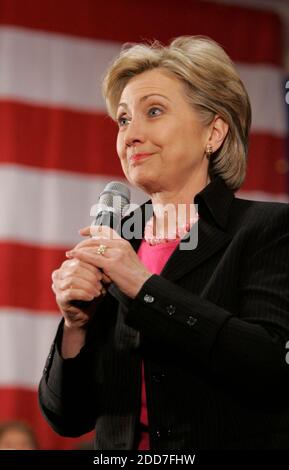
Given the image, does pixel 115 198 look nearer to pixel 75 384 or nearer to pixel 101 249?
pixel 101 249

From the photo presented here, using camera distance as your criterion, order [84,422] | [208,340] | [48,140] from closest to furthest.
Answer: [208,340]
[84,422]
[48,140]

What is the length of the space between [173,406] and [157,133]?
522 millimetres

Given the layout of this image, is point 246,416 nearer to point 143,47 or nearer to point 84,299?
point 84,299

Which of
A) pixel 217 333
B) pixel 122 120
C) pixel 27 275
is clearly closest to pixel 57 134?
pixel 27 275

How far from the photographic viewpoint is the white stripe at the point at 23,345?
3.53 meters

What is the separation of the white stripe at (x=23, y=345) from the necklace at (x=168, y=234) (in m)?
1.99

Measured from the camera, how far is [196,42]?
66.7 inches

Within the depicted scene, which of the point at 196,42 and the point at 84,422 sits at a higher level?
the point at 196,42

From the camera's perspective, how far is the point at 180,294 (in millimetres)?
1367

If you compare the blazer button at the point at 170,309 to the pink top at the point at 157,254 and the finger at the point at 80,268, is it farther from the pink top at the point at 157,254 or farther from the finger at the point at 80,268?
the pink top at the point at 157,254

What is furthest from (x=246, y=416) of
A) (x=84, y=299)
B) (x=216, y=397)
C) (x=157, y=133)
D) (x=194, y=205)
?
(x=157, y=133)

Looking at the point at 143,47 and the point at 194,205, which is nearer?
the point at 194,205

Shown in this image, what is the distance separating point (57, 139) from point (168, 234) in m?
2.19

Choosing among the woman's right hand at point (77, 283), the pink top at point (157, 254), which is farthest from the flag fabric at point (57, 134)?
the woman's right hand at point (77, 283)
